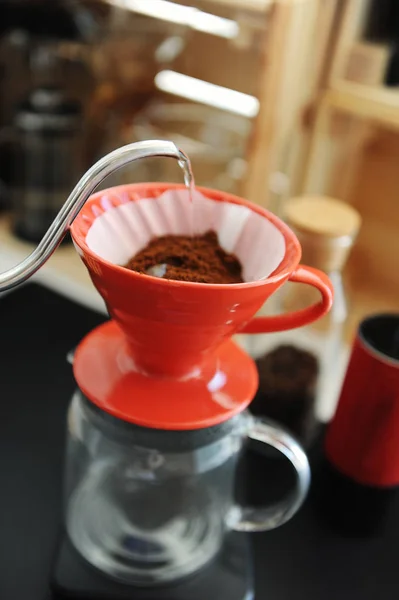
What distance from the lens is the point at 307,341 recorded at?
2.25 feet

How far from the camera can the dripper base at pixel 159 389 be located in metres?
0.39

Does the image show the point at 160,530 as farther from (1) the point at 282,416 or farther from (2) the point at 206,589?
(1) the point at 282,416

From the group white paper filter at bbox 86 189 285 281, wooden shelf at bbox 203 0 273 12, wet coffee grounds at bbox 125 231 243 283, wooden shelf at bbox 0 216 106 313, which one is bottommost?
wooden shelf at bbox 0 216 106 313

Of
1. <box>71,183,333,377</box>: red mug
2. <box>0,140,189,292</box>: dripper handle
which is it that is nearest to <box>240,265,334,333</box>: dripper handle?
<box>71,183,333,377</box>: red mug

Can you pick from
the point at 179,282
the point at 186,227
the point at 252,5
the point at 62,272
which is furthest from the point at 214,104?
the point at 179,282

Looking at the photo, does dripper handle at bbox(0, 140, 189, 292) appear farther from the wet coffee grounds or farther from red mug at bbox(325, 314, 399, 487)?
red mug at bbox(325, 314, 399, 487)

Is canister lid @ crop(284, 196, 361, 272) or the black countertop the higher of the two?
canister lid @ crop(284, 196, 361, 272)

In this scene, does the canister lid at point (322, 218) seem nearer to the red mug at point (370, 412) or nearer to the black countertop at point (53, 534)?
the red mug at point (370, 412)

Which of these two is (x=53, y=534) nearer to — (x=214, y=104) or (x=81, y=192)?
(x=81, y=192)

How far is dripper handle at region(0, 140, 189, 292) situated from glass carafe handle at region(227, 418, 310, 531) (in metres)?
0.21

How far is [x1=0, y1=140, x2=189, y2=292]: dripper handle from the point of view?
327mm

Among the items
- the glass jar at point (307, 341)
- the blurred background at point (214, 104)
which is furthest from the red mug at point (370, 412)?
the blurred background at point (214, 104)

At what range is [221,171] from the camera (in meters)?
1.00

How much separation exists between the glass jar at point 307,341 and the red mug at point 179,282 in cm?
17
